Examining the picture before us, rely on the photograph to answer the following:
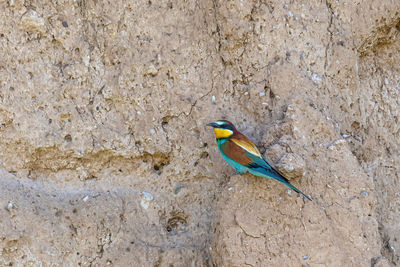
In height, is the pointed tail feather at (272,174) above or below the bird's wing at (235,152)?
below

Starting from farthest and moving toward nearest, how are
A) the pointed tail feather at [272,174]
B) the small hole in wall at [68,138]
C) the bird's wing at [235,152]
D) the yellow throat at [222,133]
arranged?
1. the small hole in wall at [68,138]
2. the yellow throat at [222,133]
3. the bird's wing at [235,152]
4. the pointed tail feather at [272,174]

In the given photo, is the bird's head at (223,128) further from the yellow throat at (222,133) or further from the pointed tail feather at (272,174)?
the pointed tail feather at (272,174)

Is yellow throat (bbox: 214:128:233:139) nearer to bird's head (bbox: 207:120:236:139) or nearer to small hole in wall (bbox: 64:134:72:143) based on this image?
bird's head (bbox: 207:120:236:139)

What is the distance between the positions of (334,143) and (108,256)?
131cm

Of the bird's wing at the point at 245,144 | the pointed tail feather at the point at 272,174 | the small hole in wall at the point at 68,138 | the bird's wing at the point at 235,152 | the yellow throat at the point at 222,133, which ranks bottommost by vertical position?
the small hole in wall at the point at 68,138

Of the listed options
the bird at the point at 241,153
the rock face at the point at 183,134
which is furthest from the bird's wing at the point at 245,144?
the rock face at the point at 183,134

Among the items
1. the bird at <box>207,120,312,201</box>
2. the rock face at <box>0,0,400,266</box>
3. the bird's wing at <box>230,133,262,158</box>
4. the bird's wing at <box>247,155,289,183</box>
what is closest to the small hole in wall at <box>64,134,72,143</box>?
the rock face at <box>0,0,400,266</box>

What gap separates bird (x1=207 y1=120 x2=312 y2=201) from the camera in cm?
246

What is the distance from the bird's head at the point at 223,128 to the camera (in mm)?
2670

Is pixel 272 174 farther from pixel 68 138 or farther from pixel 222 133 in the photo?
pixel 68 138

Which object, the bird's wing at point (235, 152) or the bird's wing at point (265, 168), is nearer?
the bird's wing at point (265, 168)

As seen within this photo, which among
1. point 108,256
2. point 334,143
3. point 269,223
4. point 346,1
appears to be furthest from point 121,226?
point 346,1

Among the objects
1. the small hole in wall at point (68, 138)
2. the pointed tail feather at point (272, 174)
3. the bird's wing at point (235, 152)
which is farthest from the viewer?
the small hole in wall at point (68, 138)

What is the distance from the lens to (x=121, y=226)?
2736 mm
